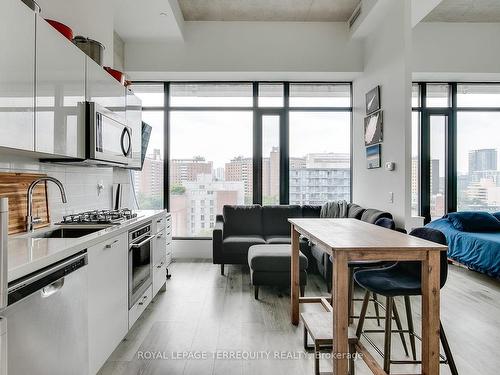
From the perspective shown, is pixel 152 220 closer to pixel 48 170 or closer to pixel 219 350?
pixel 48 170

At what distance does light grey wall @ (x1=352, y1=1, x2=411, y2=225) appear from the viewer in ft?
10.8

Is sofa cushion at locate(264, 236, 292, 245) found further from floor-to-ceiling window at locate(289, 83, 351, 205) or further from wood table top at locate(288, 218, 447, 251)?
wood table top at locate(288, 218, 447, 251)

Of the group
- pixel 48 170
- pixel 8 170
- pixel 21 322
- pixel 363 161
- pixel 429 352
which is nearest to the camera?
pixel 21 322

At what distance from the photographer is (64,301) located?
59.9 inches

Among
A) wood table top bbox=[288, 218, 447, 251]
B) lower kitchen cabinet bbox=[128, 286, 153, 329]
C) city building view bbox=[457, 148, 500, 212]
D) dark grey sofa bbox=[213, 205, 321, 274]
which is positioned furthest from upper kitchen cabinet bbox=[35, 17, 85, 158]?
city building view bbox=[457, 148, 500, 212]

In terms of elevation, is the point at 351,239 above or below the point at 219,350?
above

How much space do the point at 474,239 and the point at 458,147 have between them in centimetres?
189

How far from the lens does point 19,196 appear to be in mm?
2098

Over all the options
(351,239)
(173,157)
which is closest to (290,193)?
(173,157)

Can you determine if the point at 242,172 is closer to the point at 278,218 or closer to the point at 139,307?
the point at 278,218

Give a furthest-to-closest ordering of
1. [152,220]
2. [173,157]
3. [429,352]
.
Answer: [173,157] → [152,220] → [429,352]

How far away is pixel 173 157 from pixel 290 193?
2026mm

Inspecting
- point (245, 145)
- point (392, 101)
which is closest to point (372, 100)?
point (392, 101)

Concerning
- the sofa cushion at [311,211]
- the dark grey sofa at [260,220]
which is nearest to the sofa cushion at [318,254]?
the dark grey sofa at [260,220]
